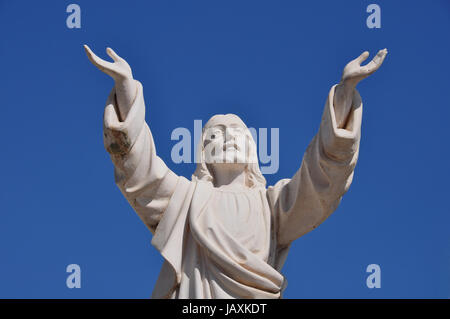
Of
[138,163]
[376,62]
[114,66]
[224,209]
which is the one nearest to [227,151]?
[224,209]

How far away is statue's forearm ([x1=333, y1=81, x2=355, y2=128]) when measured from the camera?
1206 centimetres

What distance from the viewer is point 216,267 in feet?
39.9

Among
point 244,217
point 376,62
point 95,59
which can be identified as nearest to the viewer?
point 376,62

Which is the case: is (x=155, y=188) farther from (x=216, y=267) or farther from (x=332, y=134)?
(x=332, y=134)

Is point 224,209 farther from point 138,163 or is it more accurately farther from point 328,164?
point 328,164

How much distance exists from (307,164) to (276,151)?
1719 millimetres

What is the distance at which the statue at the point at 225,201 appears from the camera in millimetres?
12078

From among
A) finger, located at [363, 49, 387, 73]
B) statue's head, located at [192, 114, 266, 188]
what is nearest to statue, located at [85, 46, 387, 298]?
finger, located at [363, 49, 387, 73]

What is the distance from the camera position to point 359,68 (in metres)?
11.9

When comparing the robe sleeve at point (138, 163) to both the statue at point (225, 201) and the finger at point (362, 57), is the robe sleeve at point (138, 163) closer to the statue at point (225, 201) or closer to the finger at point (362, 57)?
the statue at point (225, 201)

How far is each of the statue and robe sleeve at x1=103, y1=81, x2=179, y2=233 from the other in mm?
12

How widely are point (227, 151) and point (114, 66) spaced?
1891 millimetres

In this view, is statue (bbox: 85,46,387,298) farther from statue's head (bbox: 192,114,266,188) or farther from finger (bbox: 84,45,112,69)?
statue's head (bbox: 192,114,266,188)
